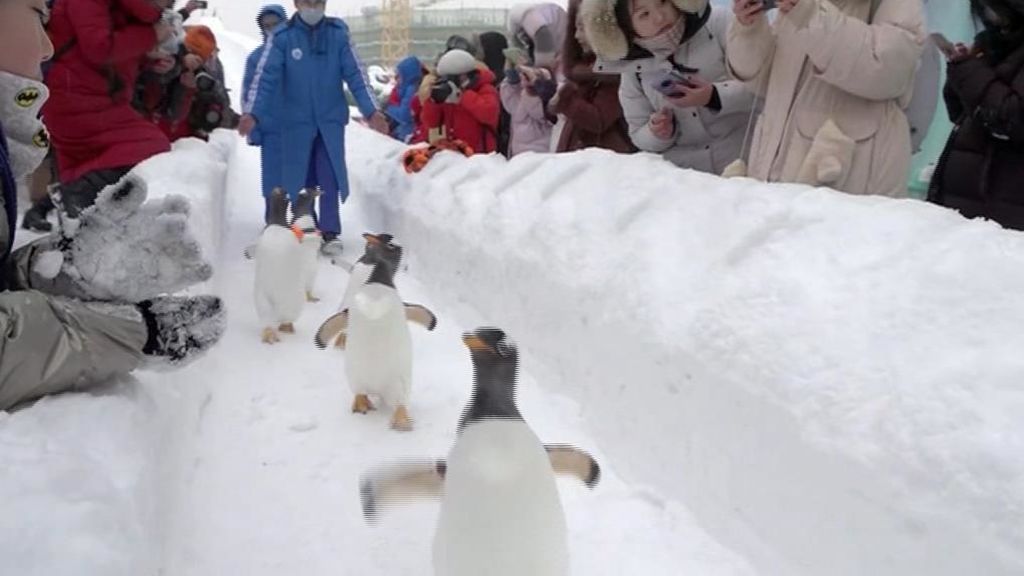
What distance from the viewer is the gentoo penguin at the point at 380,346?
268 centimetres

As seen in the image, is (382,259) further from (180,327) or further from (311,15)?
(311,15)

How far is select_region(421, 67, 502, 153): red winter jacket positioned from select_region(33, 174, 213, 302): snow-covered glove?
14.7ft

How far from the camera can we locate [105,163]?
12.5 ft

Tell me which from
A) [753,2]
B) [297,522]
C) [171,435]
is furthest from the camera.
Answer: [753,2]

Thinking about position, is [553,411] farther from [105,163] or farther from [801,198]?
[105,163]

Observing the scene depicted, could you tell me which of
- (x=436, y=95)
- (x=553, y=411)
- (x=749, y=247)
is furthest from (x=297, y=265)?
(x=436, y=95)

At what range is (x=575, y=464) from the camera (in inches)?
68.7

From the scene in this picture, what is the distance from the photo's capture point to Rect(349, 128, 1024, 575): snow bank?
1414 mm

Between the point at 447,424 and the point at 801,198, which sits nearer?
the point at 801,198

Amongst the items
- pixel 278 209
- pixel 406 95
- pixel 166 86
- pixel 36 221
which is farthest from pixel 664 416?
pixel 406 95

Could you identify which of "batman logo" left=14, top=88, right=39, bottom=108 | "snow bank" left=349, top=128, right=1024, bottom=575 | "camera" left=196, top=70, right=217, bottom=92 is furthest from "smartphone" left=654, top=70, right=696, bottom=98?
"camera" left=196, top=70, right=217, bottom=92

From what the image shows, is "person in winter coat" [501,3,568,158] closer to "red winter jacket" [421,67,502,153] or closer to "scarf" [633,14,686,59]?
"red winter jacket" [421,67,502,153]

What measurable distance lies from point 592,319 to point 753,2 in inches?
45.6

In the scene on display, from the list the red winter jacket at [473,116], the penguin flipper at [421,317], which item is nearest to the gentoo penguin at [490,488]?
the penguin flipper at [421,317]
